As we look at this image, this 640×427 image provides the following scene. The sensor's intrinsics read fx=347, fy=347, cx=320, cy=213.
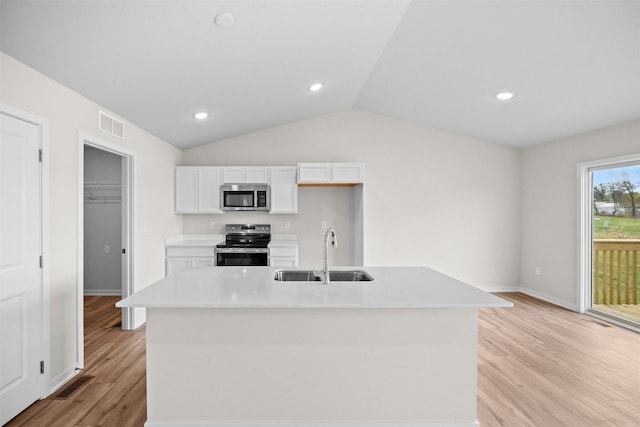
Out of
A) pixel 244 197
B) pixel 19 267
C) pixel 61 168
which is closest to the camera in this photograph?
pixel 19 267

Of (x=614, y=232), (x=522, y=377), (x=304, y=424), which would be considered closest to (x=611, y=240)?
(x=614, y=232)

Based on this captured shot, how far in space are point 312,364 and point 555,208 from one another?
446 cm

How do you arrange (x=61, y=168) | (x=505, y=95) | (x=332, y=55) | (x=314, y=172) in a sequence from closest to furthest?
(x=61, y=168)
(x=332, y=55)
(x=505, y=95)
(x=314, y=172)

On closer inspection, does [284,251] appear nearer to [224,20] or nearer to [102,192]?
[224,20]

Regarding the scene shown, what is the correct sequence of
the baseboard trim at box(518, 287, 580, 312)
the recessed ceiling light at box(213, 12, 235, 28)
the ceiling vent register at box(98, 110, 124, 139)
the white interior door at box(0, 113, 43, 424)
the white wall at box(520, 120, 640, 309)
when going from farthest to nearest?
the baseboard trim at box(518, 287, 580, 312) < the white wall at box(520, 120, 640, 309) < the ceiling vent register at box(98, 110, 124, 139) < the recessed ceiling light at box(213, 12, 235, 28) < the white interior door at box(0, 113, 43, 424)

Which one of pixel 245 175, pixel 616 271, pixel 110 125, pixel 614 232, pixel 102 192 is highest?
pixel 110 125

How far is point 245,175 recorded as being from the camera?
5.01 meters

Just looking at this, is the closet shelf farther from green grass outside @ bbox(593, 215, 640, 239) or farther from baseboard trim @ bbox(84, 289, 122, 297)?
green grass outside @ bbox(593, 215, 640, 239)

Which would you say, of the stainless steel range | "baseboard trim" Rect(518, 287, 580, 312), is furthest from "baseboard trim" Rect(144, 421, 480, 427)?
"baseboard trim" Rect(518, 287, 580, 312)

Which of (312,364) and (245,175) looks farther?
(245,175)

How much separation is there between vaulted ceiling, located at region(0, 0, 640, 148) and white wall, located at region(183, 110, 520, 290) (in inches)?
33.6

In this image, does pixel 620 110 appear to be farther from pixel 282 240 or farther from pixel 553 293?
pixel 282 240

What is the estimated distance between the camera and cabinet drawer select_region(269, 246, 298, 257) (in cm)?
470

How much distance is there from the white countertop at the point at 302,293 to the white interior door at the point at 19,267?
92cm
